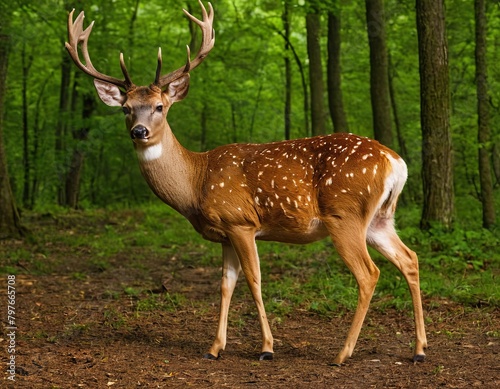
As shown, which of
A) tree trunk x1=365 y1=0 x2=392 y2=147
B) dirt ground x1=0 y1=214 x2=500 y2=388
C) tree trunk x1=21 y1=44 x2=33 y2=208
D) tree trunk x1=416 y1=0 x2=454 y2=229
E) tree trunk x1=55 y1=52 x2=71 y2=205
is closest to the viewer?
dirt ground x1=0 y1=214 x2=500 y2=388

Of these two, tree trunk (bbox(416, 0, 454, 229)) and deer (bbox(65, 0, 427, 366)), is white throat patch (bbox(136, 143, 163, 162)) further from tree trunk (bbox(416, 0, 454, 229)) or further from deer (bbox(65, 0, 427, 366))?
tree trunk (bbox(416, 0, 454, 229))

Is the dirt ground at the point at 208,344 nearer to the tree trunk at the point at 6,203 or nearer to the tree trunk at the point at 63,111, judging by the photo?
the tree trunk at the point at 6,203

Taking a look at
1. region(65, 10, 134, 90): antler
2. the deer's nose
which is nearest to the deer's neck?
the deer's nose

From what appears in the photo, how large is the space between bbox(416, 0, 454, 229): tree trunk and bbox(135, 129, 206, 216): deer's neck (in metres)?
4.01

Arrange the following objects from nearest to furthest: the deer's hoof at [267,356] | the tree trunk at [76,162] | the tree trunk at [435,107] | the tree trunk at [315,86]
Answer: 1. the deer's hoof at [267,356]
2. the tree trunk at [435,107]
3. the tree trunk at [315,86]
4. the tree trunk at [76,162]

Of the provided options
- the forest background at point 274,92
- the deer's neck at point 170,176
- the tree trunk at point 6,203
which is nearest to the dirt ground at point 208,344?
the deer's neck at point 170,176

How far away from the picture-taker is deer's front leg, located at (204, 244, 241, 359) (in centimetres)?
539

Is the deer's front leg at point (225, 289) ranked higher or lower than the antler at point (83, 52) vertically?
lower

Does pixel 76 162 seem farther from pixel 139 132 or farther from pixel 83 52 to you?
pixel 139 132

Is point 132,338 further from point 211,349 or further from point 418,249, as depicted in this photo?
point 418,249

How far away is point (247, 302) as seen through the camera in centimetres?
720

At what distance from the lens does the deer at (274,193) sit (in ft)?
17.0

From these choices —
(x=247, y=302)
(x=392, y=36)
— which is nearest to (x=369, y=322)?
(x=247, y=302)

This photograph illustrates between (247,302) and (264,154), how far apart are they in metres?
2.18
